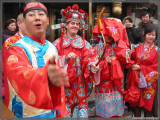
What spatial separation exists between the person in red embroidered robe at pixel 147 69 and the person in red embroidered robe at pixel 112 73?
303mm

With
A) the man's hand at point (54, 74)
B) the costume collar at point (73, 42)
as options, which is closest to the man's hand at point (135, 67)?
the costume collar at point (73, 42)

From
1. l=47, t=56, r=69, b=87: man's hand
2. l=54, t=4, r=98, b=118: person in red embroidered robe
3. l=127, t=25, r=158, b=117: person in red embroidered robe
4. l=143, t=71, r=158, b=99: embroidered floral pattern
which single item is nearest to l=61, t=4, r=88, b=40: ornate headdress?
l=54, t=4, r=98, b=118: person in red embroidered robe

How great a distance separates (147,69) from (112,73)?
645 mm

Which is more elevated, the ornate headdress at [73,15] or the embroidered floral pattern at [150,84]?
the ornate headdress at [73,15]

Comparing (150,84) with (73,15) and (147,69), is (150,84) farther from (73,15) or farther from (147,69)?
(73,15)

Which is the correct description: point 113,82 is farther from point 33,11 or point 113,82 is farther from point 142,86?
point 33,11

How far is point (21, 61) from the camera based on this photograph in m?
1.33

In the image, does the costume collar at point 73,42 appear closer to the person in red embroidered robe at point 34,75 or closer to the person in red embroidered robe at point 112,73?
the person in red embroidered robe at point 112,73

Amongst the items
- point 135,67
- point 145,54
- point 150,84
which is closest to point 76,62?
point 135,67

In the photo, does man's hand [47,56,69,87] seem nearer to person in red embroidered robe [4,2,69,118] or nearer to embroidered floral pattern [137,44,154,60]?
person in red embroidered robe [4,2,69,118]

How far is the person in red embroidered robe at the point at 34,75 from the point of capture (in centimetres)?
113

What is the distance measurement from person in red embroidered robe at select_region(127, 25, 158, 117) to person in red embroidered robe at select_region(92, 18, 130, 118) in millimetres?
303

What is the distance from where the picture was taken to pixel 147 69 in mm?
2963

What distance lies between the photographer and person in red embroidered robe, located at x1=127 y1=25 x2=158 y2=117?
2969 mm
